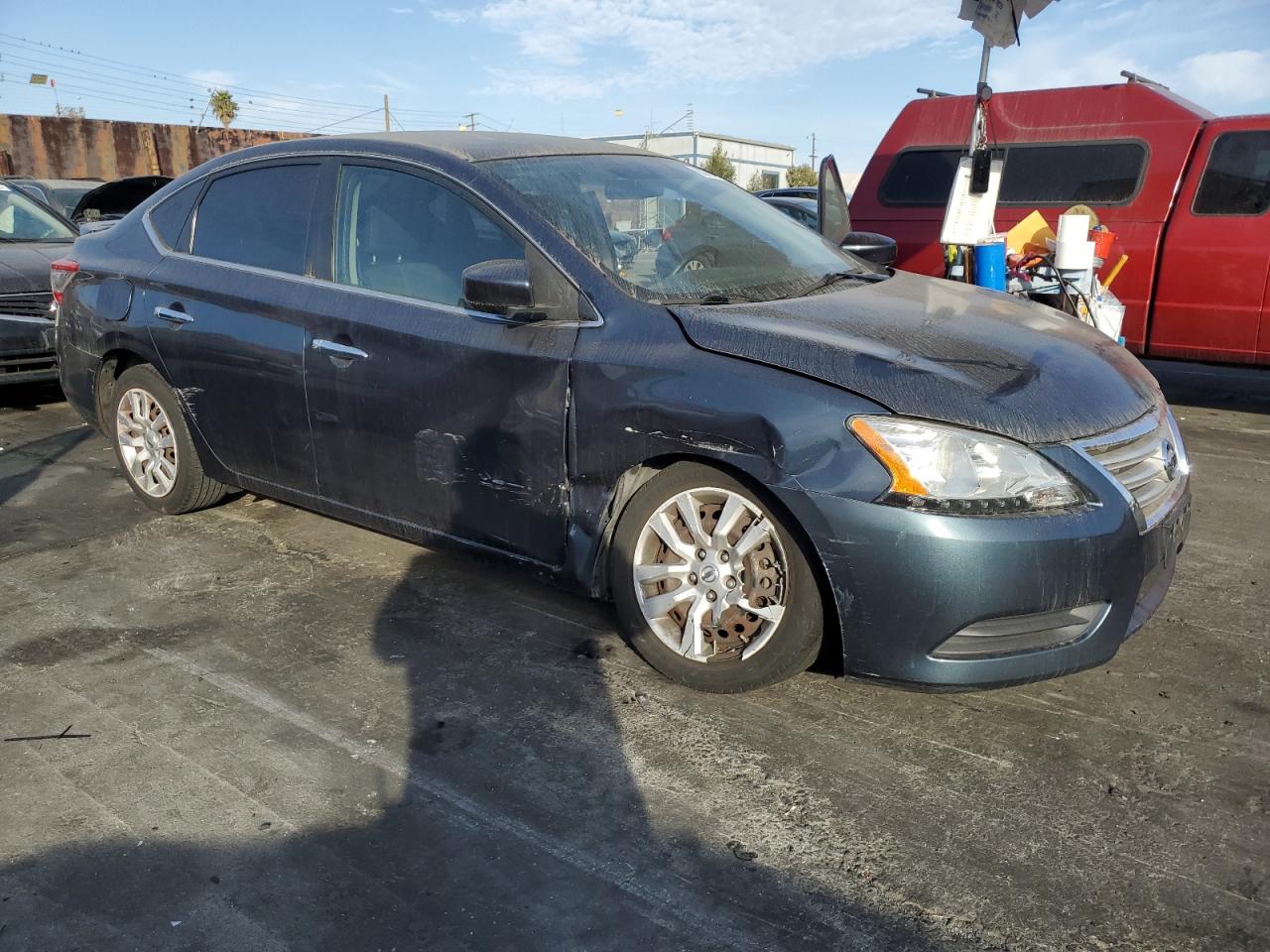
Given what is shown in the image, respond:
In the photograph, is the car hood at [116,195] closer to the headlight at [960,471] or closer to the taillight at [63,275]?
the taillight at [63,275]

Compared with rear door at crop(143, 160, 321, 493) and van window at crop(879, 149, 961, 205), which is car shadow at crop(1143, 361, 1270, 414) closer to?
van window at crop(879, 149, 961, 205)

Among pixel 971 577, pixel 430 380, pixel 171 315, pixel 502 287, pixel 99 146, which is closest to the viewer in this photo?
pixel 971 577

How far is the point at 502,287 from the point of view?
332 cm

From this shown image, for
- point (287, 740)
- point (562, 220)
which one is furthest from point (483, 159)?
point (287, 740)

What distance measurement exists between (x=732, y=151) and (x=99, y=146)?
49.6 m

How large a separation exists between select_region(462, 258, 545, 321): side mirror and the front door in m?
0.09

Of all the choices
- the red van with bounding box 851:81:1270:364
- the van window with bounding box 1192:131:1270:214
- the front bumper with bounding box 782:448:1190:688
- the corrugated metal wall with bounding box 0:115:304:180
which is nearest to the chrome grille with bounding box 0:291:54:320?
the red van with bounding box 851:81:1270:364

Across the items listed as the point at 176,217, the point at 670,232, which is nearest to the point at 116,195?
the point at 176,217

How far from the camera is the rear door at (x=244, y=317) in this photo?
13.5 feet

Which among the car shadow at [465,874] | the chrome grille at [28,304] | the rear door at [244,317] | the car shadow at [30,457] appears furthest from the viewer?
the chrome grille at [28,304]

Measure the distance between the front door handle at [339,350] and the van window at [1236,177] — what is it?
6103 millimetres

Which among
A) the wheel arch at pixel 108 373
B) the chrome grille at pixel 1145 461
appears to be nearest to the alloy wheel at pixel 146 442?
the wheel arch at pixel 108 373

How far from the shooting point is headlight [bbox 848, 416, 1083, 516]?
2.74 meters

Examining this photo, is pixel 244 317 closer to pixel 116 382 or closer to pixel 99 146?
pixel 116 382
